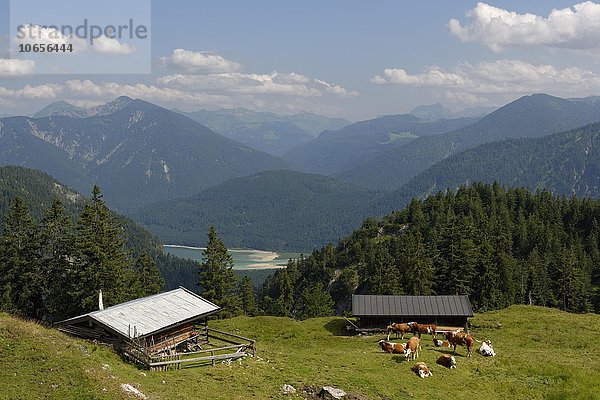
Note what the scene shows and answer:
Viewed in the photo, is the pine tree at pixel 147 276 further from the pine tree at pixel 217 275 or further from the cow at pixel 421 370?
the cow at pixel 421 370

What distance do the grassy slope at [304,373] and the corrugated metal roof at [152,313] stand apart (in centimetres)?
326

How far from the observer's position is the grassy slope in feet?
95.1

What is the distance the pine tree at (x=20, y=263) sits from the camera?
6475 cm

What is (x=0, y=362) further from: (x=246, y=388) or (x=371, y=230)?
(x=371, y=230)

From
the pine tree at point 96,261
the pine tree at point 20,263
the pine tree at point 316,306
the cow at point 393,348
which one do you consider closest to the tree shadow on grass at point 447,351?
the cow at point 393,348

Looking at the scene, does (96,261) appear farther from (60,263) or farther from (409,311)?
(409,311)

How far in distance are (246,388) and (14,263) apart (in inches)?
1782

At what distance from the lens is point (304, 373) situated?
3697 cm

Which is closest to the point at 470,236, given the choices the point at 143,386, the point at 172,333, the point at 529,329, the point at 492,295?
the point at 492,295

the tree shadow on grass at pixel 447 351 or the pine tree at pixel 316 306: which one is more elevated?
the tree shadow on grass at pixel 447 351

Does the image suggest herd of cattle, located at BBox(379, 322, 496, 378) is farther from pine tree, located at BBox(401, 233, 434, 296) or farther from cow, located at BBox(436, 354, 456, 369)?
pine tree, located at BBox(401, 233, 434, 296)

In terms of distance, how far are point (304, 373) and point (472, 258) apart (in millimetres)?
64155

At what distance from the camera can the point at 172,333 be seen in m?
44.2

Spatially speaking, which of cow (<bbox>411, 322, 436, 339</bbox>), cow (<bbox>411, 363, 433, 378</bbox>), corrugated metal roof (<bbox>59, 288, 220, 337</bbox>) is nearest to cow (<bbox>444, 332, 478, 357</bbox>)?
cow (<bbox>411, 322, 436, 339</bbox>)
